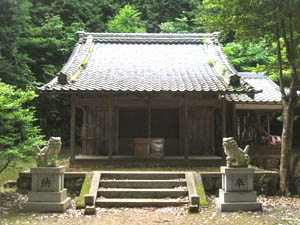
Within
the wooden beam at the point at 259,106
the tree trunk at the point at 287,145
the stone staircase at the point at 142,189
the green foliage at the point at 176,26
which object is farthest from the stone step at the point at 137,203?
the green foliage at the point at 176,26

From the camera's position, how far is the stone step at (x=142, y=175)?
32.2 ft

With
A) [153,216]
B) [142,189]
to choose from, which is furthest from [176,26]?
[153,216]

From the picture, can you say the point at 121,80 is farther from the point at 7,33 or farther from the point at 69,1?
the point at 69,1

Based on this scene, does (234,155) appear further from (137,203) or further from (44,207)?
(44,207)

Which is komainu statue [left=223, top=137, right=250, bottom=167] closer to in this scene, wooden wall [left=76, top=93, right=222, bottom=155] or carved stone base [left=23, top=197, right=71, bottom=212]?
carved stone base [left=23, top=197, right=71, bottom=212]

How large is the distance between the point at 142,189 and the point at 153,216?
1583 millimetres

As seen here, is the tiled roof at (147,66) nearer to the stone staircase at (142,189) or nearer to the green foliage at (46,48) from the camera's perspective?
the stone staircase at (142,189)

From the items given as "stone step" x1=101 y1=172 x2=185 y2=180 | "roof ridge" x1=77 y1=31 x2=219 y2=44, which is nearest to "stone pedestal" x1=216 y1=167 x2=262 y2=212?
"stone step" x1=101 y1=172 x2=185 y2=180

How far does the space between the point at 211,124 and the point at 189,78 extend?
2.80 m

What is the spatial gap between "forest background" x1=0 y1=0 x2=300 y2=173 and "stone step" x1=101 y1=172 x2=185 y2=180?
2484mm

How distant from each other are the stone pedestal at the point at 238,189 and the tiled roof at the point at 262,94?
6.08 m

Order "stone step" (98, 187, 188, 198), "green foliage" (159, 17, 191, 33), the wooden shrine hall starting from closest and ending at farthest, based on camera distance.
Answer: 1. "stone step" (98, 187, 188, 198)
2. the wooden shrine hall
3. "green foliage" (159, 17, 191, 33)

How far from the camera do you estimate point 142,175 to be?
984cm

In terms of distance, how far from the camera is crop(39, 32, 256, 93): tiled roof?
11164 mm
